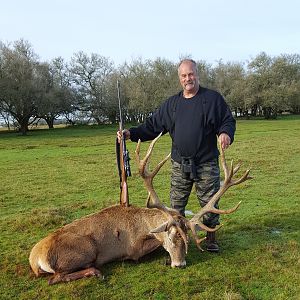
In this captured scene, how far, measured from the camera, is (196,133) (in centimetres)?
647

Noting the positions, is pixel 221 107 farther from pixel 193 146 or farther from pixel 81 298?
pixel 81 298

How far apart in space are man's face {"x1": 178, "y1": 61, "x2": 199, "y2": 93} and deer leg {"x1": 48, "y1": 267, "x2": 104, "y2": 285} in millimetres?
2969

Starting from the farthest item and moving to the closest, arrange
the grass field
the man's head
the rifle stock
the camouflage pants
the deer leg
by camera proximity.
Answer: the rifle stock, the camouflage pants, the man's head, the deer leg, the grass field

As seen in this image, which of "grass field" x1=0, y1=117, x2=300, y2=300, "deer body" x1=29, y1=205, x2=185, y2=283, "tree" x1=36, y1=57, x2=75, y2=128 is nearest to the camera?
"grass field" x1=0, y1=117, x2=300, y2=300

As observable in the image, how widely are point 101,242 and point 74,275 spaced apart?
61cm

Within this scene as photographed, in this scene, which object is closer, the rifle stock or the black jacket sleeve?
the black jacket sleeve

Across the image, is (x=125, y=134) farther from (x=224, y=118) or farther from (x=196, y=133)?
(x=224, y=118)

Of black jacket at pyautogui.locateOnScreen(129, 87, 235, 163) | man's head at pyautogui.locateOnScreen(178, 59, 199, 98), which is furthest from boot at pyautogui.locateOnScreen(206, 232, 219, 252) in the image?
man's head at pyautogui.locateOnScreen(178, 59, 199, 98)

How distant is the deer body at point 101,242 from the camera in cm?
570

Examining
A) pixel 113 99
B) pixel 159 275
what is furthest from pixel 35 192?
pixel 113 99

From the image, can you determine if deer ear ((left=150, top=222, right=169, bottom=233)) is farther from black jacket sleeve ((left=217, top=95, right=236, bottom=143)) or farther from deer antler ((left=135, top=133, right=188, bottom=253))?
black jacket sleeve ((left=217, top=95, right=236, bottom=143))

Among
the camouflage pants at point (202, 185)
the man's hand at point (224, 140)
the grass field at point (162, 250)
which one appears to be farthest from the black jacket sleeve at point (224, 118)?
the grass field at point (162, 250)

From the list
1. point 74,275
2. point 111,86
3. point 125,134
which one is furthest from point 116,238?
point 111,86

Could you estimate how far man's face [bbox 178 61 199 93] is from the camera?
248 inches
